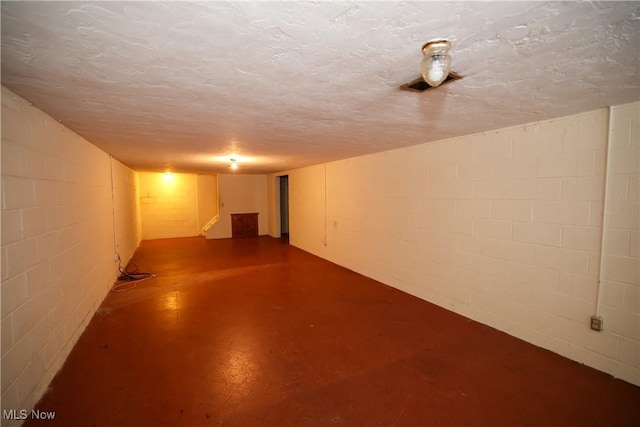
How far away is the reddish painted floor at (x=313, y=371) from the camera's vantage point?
5.78 ft

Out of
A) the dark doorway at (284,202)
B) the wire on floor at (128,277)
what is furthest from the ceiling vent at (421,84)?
the dark doorway at (284,202)

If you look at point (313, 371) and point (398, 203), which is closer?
point (313, 371)

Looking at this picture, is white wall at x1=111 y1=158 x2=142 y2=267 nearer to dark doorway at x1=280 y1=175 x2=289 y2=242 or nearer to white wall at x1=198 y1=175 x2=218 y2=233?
white wall at x1=198 y1=175 x2=218 y2=233

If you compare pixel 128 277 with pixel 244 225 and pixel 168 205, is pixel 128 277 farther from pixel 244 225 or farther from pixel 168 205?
pixel 168 205

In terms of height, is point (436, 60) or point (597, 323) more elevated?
point (436, 60)

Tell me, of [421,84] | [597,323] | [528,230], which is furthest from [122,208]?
[597,323]

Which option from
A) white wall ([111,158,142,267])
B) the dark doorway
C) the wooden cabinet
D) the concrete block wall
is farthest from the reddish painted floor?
the dark doorway

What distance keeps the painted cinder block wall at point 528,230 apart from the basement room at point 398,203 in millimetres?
16

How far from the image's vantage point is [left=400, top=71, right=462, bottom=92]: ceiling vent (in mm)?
1549

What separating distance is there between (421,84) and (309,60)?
2.29 feet

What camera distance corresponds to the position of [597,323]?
2.20m

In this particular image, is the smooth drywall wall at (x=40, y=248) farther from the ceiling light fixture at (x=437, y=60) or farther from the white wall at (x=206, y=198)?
the white wall at (x=206, y=198)

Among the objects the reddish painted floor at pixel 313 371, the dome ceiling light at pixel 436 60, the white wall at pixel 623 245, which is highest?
the dome ceiling light at pixel 436 60

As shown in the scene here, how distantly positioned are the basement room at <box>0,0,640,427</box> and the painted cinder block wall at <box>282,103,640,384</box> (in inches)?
0.6
